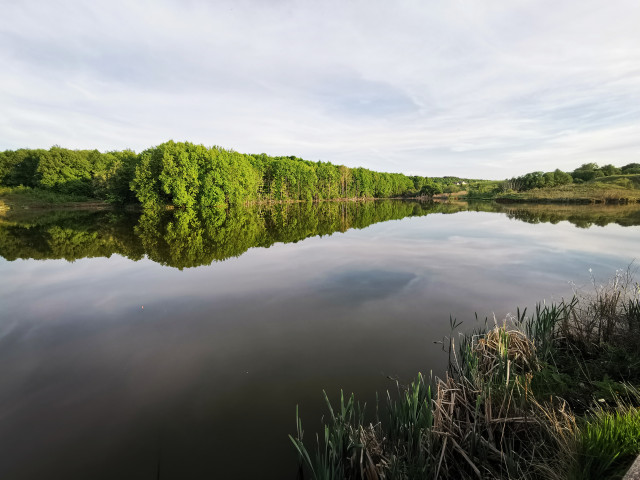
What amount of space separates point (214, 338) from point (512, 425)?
7.11 metres

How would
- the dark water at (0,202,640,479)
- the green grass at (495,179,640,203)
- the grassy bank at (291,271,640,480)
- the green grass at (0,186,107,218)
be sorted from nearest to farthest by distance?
the grassy bank at (291,271,640,480), the dark water at (0,202,640,479), the green grass at (0,186,107,218), the green grass at (495,179,640,203)

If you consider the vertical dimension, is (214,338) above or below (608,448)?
below

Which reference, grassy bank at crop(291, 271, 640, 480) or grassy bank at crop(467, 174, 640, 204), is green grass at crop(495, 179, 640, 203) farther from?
grassy bank at crop(291, 271, 640, 480)

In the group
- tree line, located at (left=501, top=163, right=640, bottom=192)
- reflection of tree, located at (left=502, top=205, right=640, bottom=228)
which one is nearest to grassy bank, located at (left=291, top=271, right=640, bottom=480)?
reflection of tree, located at (left=502, top=205, right=640, bottom=228)

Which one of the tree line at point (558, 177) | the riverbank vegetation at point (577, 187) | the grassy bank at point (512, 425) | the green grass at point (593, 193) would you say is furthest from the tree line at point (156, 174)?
the tree line at point (558, 177)

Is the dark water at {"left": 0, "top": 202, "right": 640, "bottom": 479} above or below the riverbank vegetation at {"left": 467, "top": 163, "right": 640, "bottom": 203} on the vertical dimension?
below

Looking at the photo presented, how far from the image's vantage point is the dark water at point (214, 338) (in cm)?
486

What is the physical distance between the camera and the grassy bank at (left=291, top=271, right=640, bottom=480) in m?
3.33

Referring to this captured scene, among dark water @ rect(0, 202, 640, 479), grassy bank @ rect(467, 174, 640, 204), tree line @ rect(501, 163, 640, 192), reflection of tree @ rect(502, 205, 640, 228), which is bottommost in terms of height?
dark water @ rect(0, 202, 640, 479)

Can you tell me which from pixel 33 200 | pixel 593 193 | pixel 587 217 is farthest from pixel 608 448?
pixel 593 193

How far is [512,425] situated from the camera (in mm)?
4523

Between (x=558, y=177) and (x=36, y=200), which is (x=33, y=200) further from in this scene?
(x=558, y=177)

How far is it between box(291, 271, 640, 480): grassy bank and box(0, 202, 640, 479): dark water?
1.23 meters

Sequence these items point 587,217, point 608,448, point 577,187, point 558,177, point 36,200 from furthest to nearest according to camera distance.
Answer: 1. point 558,177
2. point 577,187
3. point 36,200
4. point 587,217
5. point 608,448
